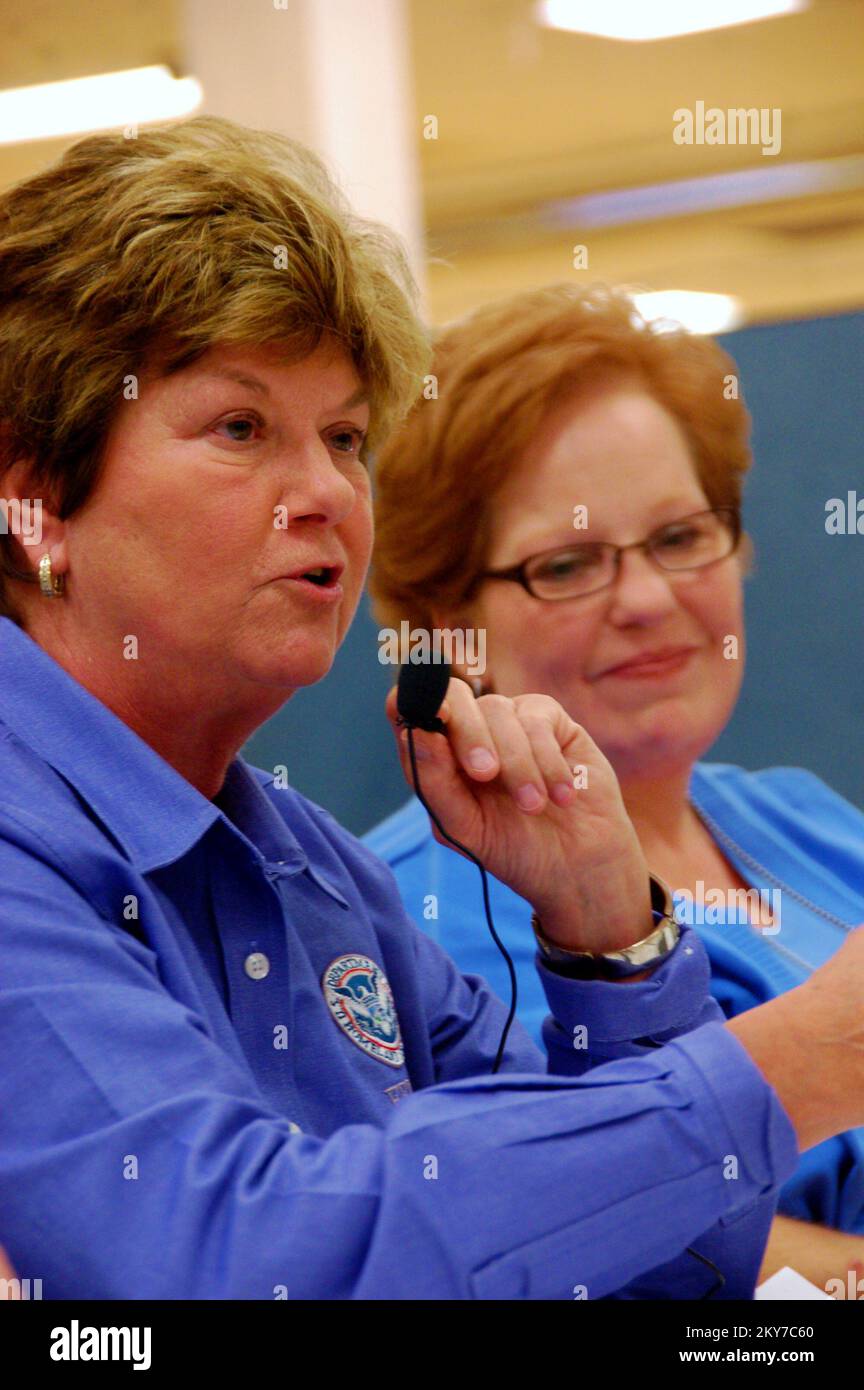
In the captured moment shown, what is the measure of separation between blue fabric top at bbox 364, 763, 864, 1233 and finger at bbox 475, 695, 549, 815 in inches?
7.3

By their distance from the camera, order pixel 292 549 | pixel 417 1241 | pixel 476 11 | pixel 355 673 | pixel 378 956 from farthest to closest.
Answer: pixel 476 11
pixel 355 673
pixel 378 956
pixel 292 549
pixel 417 1241

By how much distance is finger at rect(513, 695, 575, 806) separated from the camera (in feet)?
4.06

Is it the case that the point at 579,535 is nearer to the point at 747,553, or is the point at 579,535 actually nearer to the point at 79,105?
the point at 747,553

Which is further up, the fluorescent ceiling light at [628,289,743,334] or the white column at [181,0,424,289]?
the white column at [181,0,424,289]

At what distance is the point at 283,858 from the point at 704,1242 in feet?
1.42

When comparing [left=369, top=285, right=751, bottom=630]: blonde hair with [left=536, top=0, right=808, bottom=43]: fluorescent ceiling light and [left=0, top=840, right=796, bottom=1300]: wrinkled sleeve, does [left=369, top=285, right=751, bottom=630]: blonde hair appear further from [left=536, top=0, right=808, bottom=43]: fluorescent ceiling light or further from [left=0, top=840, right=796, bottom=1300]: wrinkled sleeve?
[left=536, top=0, right=808, bottom=43]: fluorescent ceiling light

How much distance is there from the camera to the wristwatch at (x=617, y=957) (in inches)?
47.8

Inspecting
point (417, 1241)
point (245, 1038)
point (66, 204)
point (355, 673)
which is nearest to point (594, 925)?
point (245, 1038)

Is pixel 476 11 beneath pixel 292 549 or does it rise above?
above

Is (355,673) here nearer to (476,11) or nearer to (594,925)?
(594,925)

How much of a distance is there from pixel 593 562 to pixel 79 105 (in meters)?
3.11

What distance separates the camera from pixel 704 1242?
1.11 meters

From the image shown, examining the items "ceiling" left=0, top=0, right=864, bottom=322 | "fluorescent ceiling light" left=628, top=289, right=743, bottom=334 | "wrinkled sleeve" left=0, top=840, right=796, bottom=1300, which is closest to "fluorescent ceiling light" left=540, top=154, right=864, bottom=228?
"ceiling" left=0, top=0, right=864, bottom=322

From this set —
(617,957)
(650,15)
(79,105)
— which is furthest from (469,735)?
(79,105)
